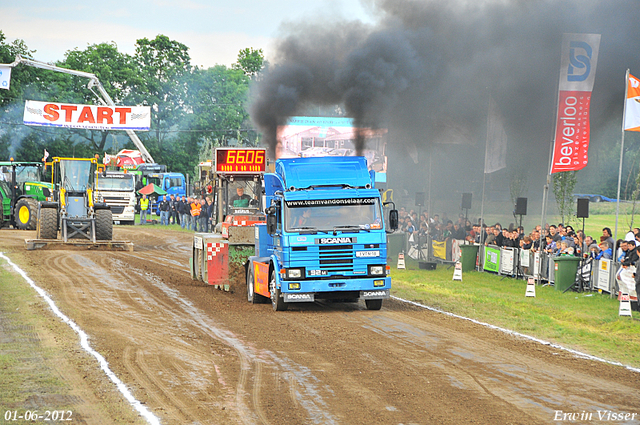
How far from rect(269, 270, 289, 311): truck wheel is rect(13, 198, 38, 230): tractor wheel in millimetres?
22253

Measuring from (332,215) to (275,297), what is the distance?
2.04 m

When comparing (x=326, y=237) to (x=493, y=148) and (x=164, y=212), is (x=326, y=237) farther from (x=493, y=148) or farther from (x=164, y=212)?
(x=164, y=212)

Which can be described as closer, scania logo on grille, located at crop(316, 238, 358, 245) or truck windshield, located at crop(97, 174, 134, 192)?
scania logo on grille, located at crop(316, 238, 358, 245)

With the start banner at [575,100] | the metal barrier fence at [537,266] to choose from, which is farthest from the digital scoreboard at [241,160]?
the start banner at [575,100]

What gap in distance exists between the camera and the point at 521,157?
35688 mm

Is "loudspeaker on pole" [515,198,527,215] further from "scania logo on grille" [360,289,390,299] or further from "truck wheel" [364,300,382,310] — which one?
"scania logo on grille" [360,289,390,299]

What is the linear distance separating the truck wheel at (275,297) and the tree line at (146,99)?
47061mm

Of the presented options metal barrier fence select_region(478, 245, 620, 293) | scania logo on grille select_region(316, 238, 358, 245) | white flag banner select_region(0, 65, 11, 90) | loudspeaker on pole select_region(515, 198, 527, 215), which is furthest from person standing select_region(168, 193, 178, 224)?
scania logo on grille select_region(316, 238, 358, 245)

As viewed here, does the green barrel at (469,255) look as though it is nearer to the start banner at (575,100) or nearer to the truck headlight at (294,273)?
the start banner at (575,100)

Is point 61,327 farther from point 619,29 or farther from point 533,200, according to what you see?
point 533,200

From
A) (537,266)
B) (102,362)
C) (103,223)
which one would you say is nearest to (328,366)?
(102,362)

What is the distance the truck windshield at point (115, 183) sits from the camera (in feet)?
134

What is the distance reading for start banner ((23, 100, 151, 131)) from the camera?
44938mm

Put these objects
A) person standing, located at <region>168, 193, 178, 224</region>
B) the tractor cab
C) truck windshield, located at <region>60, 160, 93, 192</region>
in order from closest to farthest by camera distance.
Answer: the tractor cab
truck windshield, located at <region>60, 160, 93, 192</region>
person standing, located at <region>168, 193, 178, 224</region>
